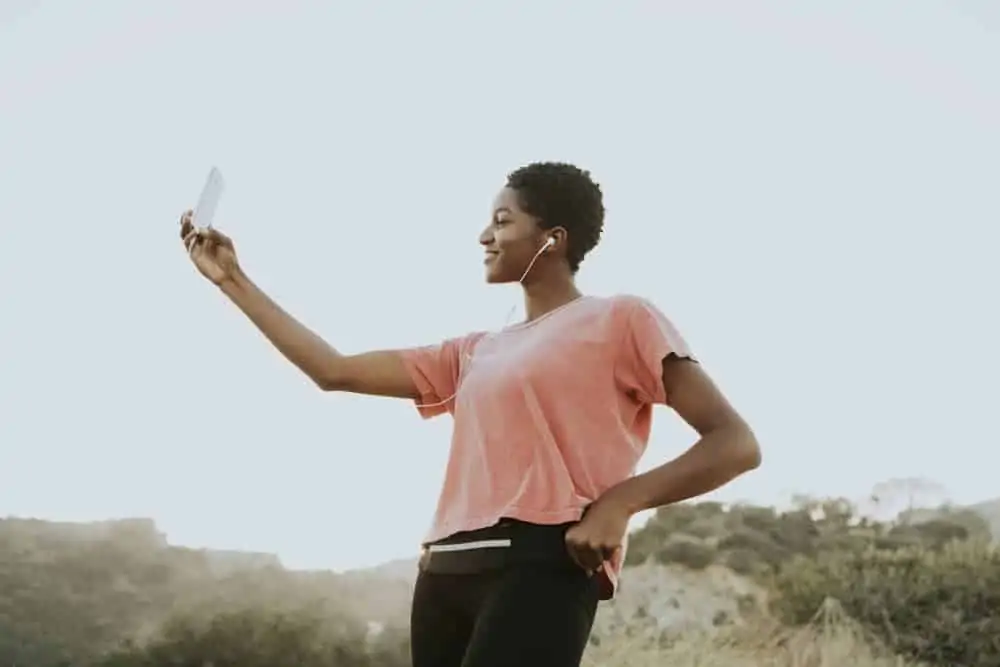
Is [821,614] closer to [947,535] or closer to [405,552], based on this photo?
[947,535]

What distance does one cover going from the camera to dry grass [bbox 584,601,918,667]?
11.3 ft

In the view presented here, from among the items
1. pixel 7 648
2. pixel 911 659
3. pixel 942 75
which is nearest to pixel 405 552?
pixel 7 648

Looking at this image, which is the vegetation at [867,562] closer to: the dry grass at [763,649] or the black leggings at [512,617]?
the dry grass at [763,649]

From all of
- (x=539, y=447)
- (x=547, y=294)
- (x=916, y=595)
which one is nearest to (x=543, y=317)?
(x=547, y=294)

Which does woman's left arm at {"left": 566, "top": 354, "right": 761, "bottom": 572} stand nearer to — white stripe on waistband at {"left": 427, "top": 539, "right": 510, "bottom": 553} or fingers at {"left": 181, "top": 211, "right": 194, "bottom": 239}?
white stripe on waistband at {"left": 427, "top": 539, "right": 510, "bottom": 553}

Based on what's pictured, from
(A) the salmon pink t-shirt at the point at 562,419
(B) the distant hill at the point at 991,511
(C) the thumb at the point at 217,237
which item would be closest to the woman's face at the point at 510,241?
(A) the salmon pink t-shirt at the point at 562,419

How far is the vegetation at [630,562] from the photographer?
10.3 feet

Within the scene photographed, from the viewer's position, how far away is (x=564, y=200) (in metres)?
1.18

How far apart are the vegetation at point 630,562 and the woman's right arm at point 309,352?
7.08 feet

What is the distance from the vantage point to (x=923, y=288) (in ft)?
12.5

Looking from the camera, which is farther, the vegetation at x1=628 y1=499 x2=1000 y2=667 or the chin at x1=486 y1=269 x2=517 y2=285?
the vegetation at x1=628 y1=499 x2=1000 y2=667

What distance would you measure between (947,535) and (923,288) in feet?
A: 2.60

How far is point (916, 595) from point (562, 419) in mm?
2833

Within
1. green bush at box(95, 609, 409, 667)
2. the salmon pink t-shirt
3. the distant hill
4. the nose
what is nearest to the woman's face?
the nose
